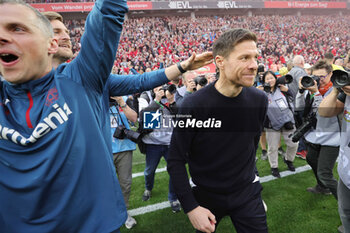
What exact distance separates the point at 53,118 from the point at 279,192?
3.59m

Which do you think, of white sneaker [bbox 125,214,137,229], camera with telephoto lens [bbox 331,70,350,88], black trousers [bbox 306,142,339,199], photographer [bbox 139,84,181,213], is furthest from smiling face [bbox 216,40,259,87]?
white sneaker [bbox 125,214,137,229]

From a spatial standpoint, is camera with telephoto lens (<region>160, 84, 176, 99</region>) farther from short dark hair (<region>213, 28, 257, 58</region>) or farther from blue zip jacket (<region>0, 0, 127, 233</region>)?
blue zip jacket (<region>0, 0, 127, 233</region>)

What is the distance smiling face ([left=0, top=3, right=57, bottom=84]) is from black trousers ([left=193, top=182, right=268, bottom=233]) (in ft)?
4.63

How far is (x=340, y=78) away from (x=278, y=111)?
100 inches

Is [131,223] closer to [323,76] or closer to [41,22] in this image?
[41,22]

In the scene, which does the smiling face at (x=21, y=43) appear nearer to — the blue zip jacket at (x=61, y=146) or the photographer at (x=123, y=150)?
the blue zip jacket at (x=61, y=146)

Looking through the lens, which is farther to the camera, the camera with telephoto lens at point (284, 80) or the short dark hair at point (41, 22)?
the camera with telephoto lens at point (284, 80)

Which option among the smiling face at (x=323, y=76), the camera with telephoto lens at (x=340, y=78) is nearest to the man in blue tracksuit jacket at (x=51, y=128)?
the camera with telephoto lens at (x=340, y=78)

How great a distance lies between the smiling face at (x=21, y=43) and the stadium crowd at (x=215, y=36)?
17.5 metres

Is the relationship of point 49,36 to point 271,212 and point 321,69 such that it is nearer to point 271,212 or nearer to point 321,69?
point 271,212

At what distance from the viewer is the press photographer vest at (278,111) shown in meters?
4.11

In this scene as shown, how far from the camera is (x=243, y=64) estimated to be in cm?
153

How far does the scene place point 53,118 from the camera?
0.91 m

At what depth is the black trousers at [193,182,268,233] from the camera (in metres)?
1.62
